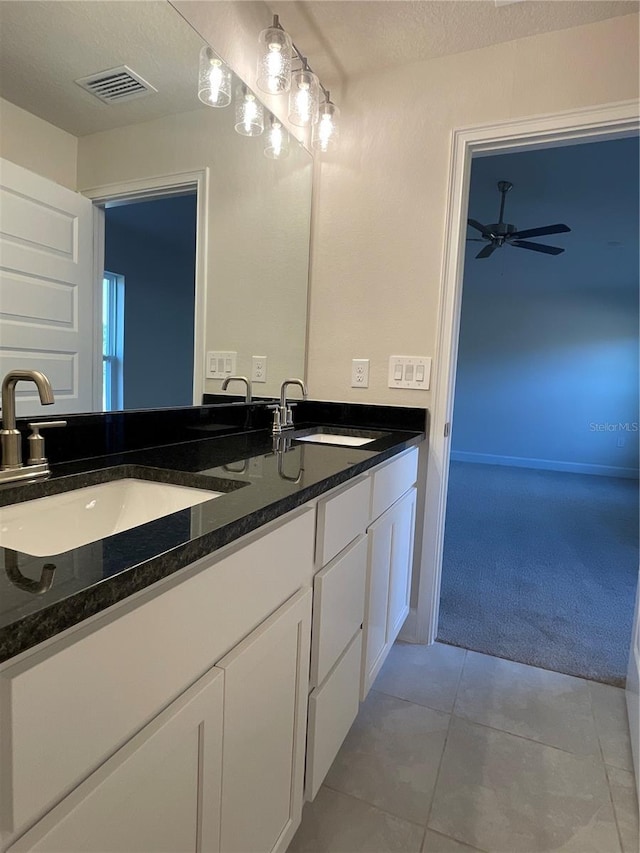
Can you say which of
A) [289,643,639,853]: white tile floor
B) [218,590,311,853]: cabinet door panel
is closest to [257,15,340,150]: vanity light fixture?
[218,590,311,853]: cabinet door panel

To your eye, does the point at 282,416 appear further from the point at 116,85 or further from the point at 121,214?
the point at 116,85

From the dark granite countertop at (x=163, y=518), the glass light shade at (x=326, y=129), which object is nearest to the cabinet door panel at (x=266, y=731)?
the dark granite countertop at (x=163, y=518)

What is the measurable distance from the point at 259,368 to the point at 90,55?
1073 mm

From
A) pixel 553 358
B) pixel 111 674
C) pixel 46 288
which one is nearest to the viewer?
pixel 111 674

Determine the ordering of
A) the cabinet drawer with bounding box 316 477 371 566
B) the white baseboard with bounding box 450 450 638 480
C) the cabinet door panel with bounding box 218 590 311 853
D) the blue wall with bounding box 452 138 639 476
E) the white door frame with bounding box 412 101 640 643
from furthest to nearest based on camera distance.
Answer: the white baseboard with bounding box 450 450 638 480, the blue wall with bounding box 452 138 639 476, the white door frame with bounding box 412 101 640 643, the cabinet drawer with bounding box 316 477 371 566, the cabinet door panel with bounding box 218 590 311 853

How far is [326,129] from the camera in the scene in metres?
1.97

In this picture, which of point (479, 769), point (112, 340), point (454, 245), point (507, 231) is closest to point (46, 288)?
point (112, 340)

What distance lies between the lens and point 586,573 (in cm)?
282

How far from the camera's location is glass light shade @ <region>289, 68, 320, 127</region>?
1805 mm

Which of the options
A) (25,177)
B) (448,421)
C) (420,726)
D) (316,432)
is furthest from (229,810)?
(448,421)

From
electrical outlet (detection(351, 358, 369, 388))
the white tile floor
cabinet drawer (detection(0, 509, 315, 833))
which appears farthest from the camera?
electrical outlet (detection(351, 358, 369, 388))

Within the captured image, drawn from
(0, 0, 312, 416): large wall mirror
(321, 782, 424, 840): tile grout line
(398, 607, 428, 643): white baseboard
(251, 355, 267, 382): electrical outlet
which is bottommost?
(321, 782, 424, 840): tile grout line

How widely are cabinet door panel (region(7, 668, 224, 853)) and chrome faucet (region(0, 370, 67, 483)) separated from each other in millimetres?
510

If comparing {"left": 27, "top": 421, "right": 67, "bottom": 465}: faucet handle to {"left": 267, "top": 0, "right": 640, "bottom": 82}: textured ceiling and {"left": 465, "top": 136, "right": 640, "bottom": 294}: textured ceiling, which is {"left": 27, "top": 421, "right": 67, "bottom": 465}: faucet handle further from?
{"left": 465, "top": 136, "right": 640, "bottom": 294}: textured ceiling
